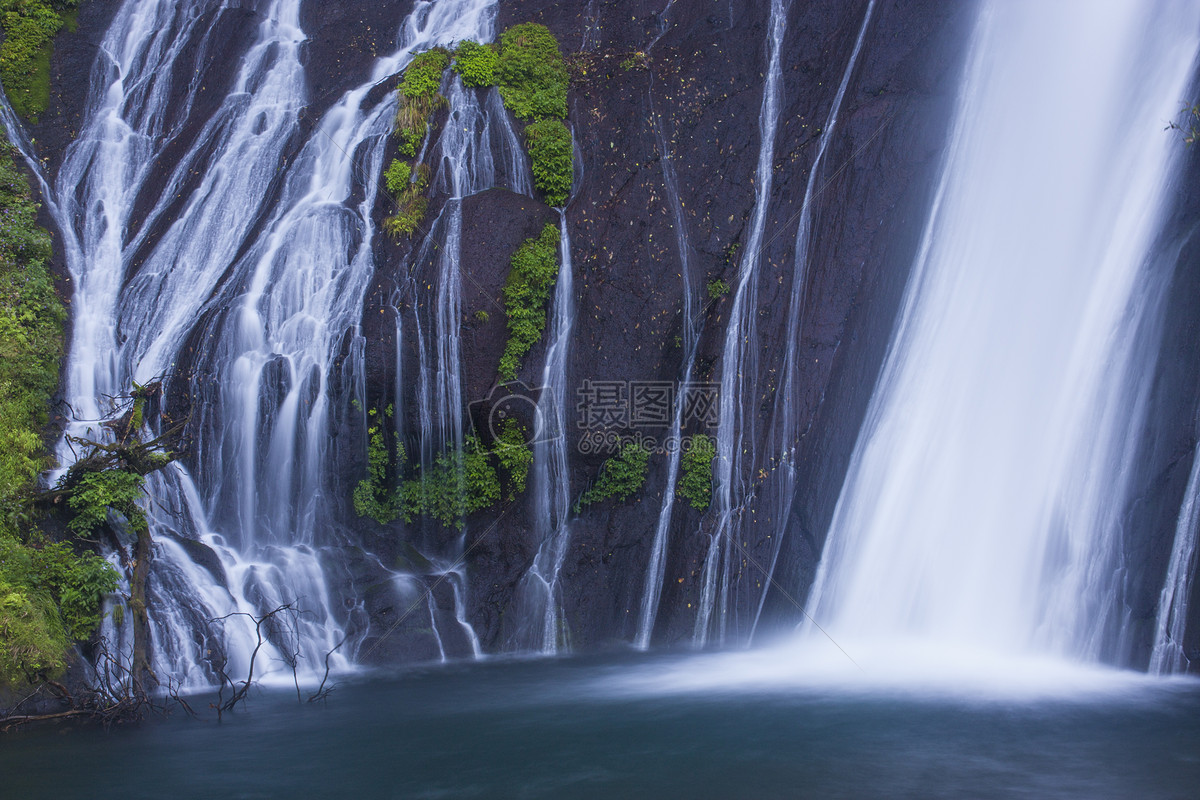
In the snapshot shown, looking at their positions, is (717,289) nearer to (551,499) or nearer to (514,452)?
(514,452)

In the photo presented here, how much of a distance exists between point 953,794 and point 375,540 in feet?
27.1

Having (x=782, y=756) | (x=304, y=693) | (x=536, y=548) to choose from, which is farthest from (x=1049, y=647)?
(x=304, y=693)

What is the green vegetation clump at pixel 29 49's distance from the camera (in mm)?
16719

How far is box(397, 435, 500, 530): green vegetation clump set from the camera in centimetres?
1261

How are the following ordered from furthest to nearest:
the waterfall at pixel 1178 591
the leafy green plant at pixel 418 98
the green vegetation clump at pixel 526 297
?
the leafy green plant at pixel 418 98, the green vegetation clump at pixel 526 297, the waterfall at pixel 1178 591

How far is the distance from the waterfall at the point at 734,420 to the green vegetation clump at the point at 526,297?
276cm

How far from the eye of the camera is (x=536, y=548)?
12.8m

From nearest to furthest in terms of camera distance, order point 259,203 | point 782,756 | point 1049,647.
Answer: point 782,756, point 1049,647, point 259,203

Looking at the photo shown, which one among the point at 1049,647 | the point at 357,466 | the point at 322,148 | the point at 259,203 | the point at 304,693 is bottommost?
the point at 304,693

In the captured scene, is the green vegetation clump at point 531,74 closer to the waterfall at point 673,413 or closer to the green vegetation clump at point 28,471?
the waterfall at point 673,413

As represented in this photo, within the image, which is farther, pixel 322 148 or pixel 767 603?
pixel 322 148

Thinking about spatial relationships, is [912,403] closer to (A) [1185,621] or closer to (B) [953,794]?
(A) [1185,621]

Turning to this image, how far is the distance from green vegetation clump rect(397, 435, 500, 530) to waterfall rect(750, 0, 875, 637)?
4087mm

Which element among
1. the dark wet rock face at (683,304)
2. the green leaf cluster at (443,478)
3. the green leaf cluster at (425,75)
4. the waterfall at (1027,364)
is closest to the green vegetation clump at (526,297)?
the dark wet rock face at (683,304)
